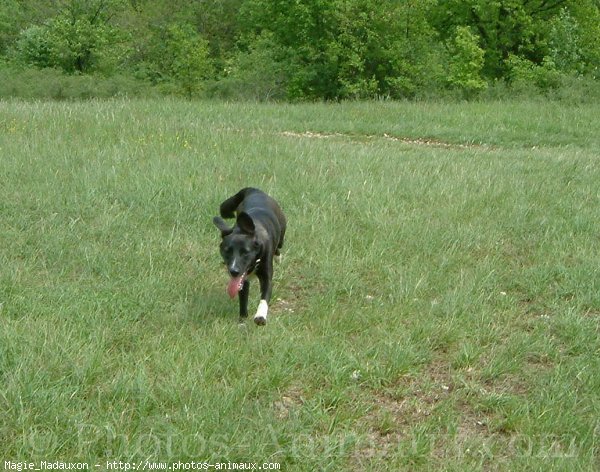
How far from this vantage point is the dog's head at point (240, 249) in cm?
467

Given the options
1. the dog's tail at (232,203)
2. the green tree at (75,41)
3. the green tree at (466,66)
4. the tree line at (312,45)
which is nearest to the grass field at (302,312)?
the dog's tail at (232,203)

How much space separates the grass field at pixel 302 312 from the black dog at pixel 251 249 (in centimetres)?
21

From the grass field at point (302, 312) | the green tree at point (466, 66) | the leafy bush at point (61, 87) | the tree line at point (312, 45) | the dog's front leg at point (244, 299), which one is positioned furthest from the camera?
the leafy bush at point (61, 87)

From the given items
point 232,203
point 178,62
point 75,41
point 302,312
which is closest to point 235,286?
point 302,312

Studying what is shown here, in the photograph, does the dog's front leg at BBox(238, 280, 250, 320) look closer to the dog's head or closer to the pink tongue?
the dog's head

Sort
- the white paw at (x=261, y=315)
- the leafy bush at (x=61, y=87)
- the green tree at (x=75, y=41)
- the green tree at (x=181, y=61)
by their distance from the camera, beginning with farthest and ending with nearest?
1. the green tree at (x=75, y=41)
2. the green tree at (x=181, y=61)
3. the leafy bush at (x=61, y=87)
4. the white paw at (x=261, y=315)

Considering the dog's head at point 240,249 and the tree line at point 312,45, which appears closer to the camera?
the dog's head at point 240,249

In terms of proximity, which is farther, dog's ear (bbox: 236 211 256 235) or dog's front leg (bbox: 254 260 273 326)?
dog's front leg (bbox: 254 260 273 326)

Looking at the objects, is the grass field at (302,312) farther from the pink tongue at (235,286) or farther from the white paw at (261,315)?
the pink tongue at (235,286)

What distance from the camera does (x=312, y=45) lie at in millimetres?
23938

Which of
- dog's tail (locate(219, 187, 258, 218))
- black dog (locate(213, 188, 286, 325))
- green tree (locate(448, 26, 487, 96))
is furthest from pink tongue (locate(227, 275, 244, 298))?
green tree (locate(448, 26, 487, 96))

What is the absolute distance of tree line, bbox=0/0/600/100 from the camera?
22906mm

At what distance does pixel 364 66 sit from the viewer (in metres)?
23.3

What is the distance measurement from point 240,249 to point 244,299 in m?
0.43
